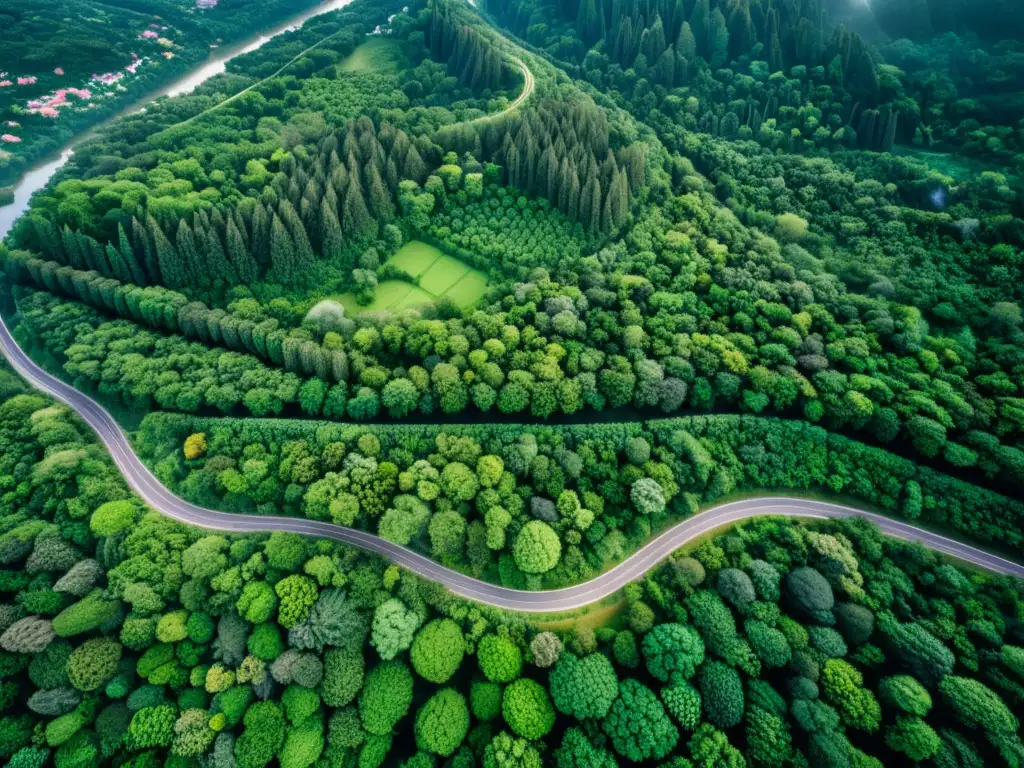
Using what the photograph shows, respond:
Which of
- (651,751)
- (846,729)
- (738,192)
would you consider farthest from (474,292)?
(846,729)

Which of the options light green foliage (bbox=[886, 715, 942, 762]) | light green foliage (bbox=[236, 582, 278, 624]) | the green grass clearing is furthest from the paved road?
light green foliage (bbox=[886, 715, 942, 762])

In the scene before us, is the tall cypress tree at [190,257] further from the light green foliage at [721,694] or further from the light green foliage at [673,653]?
the light green foliage at [721,694]

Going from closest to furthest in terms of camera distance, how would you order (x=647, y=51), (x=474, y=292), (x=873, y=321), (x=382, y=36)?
(x=873, y=321) → (x=474, y=292) → (x=647, y=51) → (x=382, y=36)

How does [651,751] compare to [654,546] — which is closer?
[651,751]

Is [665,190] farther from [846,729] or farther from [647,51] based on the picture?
[846,729]

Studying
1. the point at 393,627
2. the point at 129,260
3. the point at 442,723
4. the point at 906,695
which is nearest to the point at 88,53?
the point at 129,260

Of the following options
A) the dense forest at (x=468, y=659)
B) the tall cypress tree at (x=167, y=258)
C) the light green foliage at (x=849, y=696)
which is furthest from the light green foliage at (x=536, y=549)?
the tall cypress tree at (x=167, y=258)
